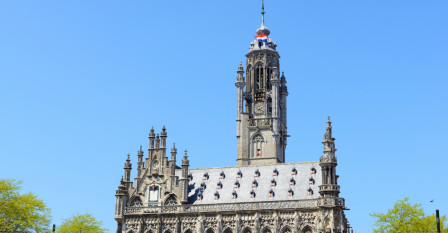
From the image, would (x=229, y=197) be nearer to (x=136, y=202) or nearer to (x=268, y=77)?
(x=136, y=202)

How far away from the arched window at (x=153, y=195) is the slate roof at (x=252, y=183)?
555 cm

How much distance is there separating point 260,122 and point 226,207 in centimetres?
3285

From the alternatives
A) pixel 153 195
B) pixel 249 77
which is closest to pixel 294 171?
pixel 153 195

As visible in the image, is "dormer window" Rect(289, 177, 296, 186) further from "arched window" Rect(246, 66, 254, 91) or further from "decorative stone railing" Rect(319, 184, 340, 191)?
"arched window" Rect(246, 66, 254, 91)

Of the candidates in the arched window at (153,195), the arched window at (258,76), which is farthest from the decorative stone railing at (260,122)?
the arched window at (153,195)

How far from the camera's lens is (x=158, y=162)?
123 metres

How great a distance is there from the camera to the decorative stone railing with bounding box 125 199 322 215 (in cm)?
11069

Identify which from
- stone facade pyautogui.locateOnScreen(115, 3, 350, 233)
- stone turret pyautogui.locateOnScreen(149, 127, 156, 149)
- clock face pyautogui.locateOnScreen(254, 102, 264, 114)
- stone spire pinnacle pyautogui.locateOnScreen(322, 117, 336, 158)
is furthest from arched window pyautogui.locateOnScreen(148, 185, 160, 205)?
clock face pyautogui.locateOnScreen(254, 102, 264, 114)

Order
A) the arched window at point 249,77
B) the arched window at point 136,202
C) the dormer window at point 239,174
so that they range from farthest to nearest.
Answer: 1. the arched window at point 249,77
2. the arched window at point 136,202
3. the dormer window at point 239,174

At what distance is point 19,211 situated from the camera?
9475cm

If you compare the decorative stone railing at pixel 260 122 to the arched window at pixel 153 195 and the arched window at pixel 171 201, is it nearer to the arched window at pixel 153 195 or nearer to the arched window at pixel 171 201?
the arched window at pixel 153 195

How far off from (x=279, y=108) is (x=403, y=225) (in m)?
50.5

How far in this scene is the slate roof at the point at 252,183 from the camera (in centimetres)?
11412

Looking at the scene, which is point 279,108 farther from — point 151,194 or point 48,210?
point 48,210
